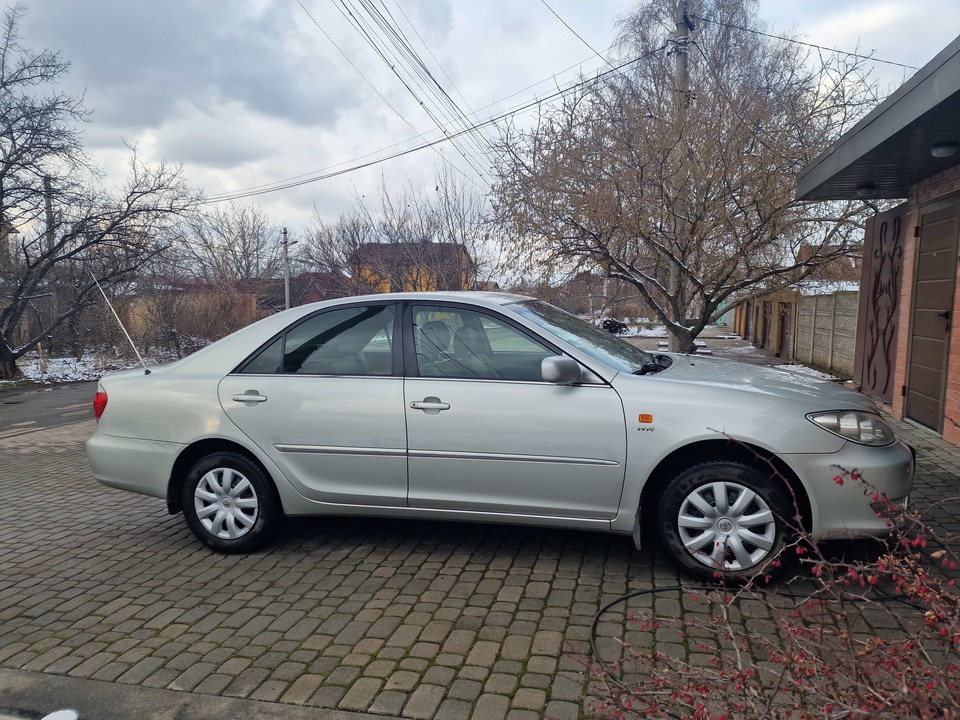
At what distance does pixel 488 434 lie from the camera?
4.05 meters

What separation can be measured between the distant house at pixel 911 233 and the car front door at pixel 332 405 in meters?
4.27

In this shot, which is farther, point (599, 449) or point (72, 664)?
point (599, 449)

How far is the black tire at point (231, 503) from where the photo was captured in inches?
177

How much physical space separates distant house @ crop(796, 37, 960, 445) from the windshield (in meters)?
2.83

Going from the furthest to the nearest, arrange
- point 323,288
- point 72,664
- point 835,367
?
point 323,288 < point 835,367 < point 72,664

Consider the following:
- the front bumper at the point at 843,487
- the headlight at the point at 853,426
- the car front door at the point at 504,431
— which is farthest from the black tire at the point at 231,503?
the headlight at the point at 853,426

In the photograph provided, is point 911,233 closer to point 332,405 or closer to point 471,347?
point 471,347

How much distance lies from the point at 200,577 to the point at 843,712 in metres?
3.63

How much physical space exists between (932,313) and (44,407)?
1353 centimetres

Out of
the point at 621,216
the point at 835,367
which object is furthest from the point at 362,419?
the point at 835,367

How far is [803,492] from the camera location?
377cm

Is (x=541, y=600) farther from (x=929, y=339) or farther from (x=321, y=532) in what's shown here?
(x=929, y=339)

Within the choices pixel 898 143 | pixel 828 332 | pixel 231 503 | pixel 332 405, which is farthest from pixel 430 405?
pixel 828 332

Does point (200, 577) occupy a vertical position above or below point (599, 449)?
below
